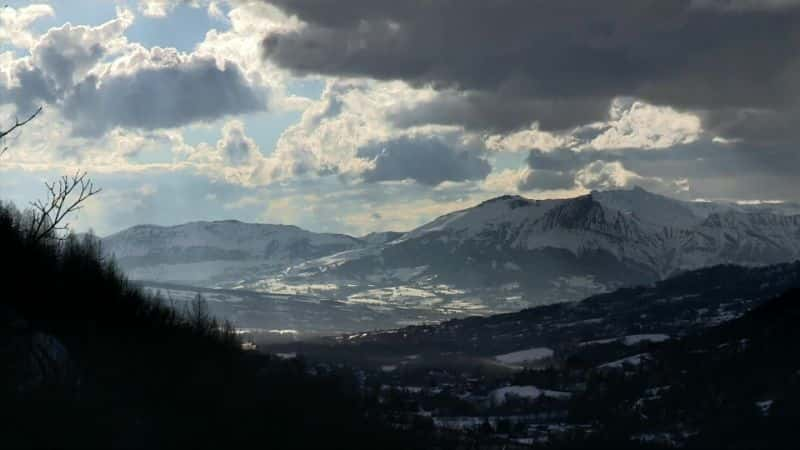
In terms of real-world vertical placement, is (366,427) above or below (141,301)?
below

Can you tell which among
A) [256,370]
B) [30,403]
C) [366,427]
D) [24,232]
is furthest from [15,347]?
[366,427]

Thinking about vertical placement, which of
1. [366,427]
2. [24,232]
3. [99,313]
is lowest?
[366,427]

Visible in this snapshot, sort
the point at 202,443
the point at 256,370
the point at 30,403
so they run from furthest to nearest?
the point at 256,370 < the point at 202,443 < the point at 30,403

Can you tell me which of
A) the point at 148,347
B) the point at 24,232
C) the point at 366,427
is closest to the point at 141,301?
the point at 148,347

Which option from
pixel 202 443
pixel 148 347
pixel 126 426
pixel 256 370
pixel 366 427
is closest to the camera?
pixel 126 426

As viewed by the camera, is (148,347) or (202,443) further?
(148,347)

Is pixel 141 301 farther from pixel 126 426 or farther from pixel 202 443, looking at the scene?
pixel 126 426

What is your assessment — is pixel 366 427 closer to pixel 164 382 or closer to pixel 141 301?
pixel 141 301
